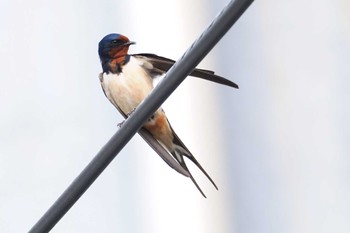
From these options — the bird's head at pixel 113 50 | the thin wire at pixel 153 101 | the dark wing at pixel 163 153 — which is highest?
the bird's head at pixel 113 50

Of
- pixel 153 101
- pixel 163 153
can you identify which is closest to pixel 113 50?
pixel 163 153

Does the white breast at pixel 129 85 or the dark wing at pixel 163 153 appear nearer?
the dark wing at pixel 163 153

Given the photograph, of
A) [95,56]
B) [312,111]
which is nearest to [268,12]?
[312,111]

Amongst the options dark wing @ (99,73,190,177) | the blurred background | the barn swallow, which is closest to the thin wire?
dark wing @ (99,73,190,177)

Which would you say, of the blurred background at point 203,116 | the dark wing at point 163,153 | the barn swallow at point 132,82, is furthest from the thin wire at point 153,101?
the blurred background at point 203,116

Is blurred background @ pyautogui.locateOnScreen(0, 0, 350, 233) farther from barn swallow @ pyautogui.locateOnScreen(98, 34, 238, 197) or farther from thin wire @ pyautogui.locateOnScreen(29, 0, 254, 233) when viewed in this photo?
thin wire @ pyautogui.locateOnScreen(29, 0, 254, 233)

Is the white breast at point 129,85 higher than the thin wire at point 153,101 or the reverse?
higher

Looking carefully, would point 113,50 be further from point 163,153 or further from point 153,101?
point 153,101

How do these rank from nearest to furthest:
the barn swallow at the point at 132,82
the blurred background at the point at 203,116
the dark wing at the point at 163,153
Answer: the dark wing at the point at 163,153 → the barn swallow at the point at 132,82 → the blurred background at the point at 203,116

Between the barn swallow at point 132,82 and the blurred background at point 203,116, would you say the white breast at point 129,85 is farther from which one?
the blurred background at point 203,116
